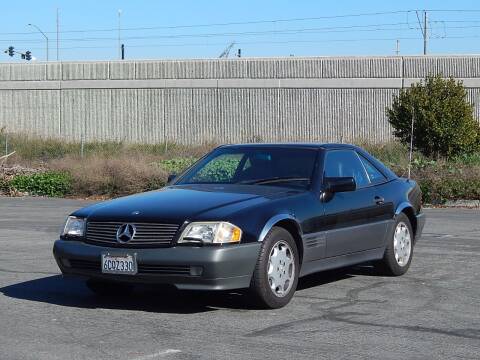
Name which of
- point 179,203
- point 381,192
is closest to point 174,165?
point 381,192

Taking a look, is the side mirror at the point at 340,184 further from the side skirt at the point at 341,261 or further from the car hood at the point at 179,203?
the side skirt at the point at 341,261

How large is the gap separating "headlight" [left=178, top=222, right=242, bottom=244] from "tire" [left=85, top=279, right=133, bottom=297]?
1286 mm

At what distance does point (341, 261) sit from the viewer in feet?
29.4

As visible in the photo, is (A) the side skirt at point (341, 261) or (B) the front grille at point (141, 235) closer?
(B) the front grille at point (141, 235)

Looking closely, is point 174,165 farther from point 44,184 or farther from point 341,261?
point 341,261

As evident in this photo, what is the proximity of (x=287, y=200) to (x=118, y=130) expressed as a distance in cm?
4046

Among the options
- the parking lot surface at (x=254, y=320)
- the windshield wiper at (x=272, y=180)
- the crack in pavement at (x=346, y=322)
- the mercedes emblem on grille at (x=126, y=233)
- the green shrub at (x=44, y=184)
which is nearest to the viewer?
the parking lot surface at (x=254, y=320)

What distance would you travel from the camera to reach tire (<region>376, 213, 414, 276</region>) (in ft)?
32.2

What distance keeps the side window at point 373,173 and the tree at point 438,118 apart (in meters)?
17.4

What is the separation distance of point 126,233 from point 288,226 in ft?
Answer: 4.95

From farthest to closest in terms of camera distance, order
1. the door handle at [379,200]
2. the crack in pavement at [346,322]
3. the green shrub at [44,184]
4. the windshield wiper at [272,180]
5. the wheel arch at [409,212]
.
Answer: the green shrub at [44,184], the wheel arch at [409,212], the door handle at [379,200], the windshield wiper at [272,180], the crack in pavement at [346,322]

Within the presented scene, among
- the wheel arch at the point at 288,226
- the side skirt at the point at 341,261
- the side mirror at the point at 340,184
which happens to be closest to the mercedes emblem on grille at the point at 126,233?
the wheel arch at the point at 288,226

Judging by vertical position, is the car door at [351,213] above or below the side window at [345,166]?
below

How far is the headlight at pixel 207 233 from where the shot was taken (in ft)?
24.8
